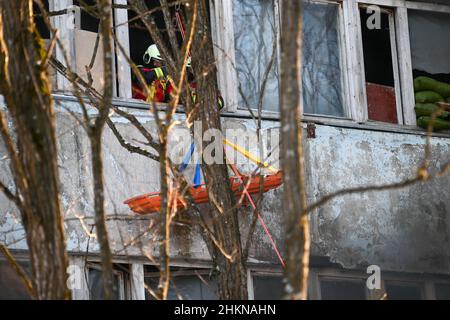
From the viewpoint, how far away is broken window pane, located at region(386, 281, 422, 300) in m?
15.0

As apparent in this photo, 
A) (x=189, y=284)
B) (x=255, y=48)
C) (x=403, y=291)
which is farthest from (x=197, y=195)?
(x=403, y=291)

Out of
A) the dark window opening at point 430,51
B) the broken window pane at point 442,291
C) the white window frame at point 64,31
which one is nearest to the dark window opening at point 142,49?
the white window frame at point 64,31

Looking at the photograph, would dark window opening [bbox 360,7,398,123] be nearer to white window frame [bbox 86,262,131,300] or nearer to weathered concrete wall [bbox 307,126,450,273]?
weathered concrete wall [bbox 307,126,450,273]

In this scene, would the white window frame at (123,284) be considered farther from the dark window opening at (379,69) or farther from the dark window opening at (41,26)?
the dark window opening at (379,69)

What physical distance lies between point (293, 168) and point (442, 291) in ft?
24.0

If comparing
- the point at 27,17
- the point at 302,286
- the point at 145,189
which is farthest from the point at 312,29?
the point at 302,286

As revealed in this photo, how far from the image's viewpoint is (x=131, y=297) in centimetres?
1357

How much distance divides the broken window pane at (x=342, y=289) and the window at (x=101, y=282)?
7.30 ft

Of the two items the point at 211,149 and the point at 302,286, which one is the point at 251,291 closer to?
the point at 211,149

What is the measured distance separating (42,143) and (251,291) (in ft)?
17.6

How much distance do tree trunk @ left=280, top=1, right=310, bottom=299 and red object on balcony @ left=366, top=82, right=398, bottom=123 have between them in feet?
23.7

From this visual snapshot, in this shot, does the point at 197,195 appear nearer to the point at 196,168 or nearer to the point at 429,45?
the point at 196,168

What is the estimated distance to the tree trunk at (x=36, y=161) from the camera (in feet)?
29.7

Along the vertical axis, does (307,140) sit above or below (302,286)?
above
